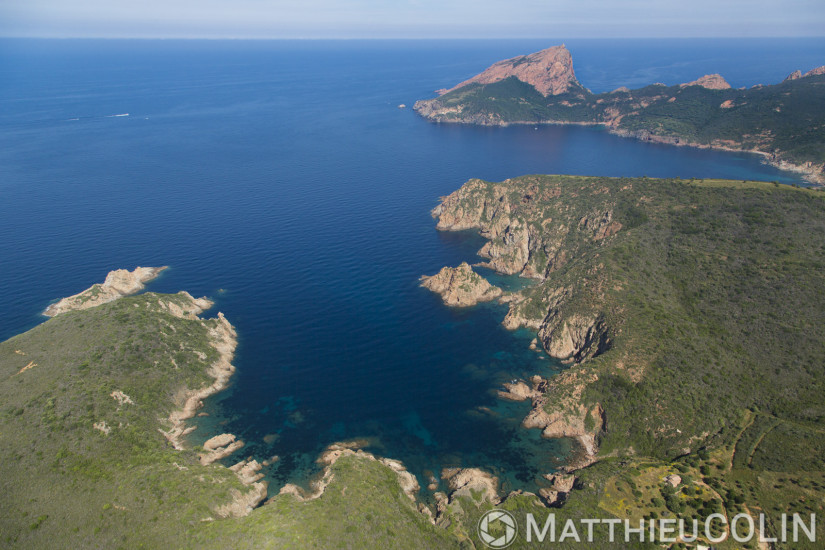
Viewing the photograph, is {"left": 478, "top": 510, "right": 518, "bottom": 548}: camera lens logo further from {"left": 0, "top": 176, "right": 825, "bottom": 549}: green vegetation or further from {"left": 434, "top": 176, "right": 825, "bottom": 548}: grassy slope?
{"left": 434, "top": 176, "right": 825, "bottom": 548}: grassy slope

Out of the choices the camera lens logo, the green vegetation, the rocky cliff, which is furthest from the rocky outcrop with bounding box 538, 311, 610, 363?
the camera lens logo

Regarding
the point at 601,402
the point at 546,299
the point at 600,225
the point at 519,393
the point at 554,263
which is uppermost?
the point at 600,225

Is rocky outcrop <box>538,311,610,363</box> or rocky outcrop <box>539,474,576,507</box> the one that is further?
rocky outcrop <box>538,311,610,363</box>

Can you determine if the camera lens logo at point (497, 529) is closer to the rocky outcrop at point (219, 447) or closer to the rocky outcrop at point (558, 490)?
the rocky outcrop at point (558, 490)

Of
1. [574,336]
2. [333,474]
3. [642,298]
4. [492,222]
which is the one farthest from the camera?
[492,222]

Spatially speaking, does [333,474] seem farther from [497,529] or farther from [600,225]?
[600,225]

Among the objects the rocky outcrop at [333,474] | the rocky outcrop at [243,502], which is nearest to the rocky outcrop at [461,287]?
the rocky outcrop at [333,474]

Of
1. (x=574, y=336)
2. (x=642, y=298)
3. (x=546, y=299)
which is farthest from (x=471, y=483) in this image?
(x=642, y=298)
